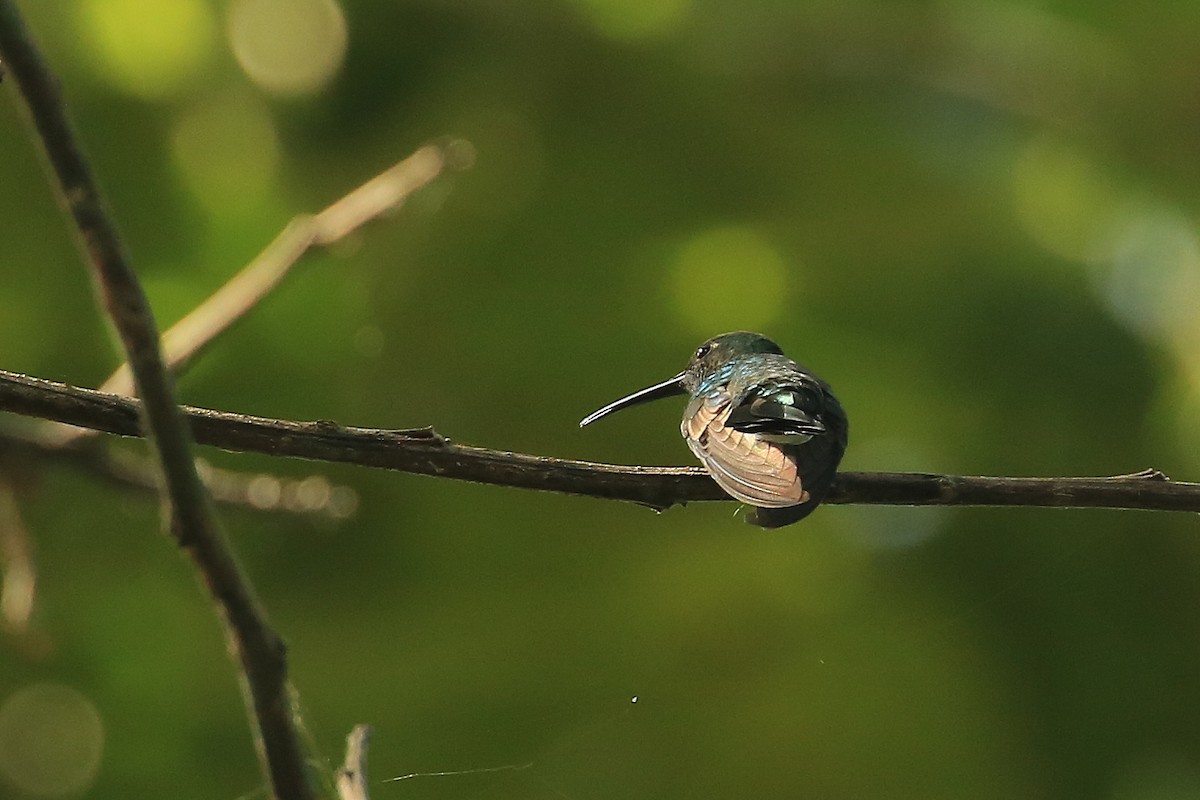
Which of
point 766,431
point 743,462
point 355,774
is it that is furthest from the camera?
point 766,431

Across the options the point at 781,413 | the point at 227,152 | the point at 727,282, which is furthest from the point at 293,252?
the point at 227,152

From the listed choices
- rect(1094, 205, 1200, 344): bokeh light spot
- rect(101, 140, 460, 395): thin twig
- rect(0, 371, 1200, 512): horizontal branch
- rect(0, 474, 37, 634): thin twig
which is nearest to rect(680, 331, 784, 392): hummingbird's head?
rect(101, 140, 460, 395): thin twig

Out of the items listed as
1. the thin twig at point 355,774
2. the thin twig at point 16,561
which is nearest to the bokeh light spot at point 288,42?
the thin twig at point 16,561

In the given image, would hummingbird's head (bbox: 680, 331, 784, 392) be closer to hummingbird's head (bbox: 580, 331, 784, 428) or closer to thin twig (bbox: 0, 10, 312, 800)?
hummingbird's head (bbox: 580, 331, 784, 428)

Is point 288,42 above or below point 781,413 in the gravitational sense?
above

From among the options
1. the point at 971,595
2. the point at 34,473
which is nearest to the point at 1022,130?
the point at 971,595

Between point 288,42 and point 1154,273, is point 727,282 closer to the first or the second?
point 1154,273

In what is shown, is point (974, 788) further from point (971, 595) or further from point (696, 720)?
point (696, 720)

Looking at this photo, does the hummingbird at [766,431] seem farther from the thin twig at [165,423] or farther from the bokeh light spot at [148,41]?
the bokeh light spot at [148,41]
